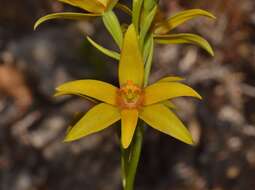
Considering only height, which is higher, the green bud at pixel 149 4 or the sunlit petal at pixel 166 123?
the green bud at pixel 149 4

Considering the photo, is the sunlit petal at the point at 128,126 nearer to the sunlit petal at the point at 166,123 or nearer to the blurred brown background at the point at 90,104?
the sunlit petal at the point at 166,123

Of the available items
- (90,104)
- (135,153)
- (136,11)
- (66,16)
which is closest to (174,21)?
(136,11)

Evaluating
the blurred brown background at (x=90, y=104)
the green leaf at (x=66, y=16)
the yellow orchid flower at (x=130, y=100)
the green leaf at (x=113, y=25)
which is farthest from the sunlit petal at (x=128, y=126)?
the blurred brown background at (x=90, y=104)

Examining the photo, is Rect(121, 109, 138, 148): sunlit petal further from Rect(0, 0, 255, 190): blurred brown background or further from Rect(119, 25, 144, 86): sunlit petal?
Rect(0, 0, 255, 190): blurred brown background

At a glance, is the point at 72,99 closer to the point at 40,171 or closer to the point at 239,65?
the point at 40,171

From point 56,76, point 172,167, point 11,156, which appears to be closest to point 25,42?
point 56,76

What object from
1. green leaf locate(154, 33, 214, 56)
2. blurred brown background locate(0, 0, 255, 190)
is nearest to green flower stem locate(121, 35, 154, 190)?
green leaf locate(154, 33, 214, 56)

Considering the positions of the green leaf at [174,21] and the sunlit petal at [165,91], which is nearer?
the sunlit petal at [165,91]
